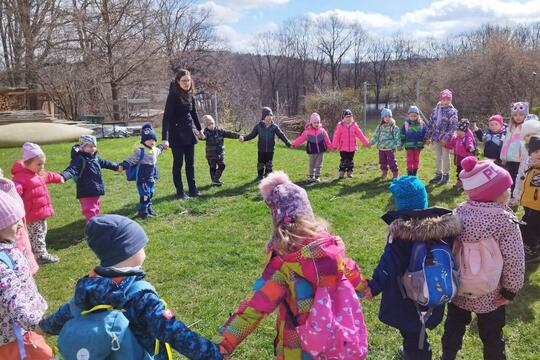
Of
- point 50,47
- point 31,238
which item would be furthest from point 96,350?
point 50,47

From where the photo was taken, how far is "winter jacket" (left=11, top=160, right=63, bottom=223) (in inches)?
227

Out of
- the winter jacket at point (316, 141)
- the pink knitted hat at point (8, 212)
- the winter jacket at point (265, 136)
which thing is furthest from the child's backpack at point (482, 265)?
the winter jacket at point (265, 136)

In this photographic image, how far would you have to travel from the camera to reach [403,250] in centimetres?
279

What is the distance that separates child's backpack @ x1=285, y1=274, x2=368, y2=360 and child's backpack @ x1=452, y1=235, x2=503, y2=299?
3.01ft

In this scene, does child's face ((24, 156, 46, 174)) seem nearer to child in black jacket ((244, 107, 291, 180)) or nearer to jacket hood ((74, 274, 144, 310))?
jacket hood ((74, 274, 144, 310))

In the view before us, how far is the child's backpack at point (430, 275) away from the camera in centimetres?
265

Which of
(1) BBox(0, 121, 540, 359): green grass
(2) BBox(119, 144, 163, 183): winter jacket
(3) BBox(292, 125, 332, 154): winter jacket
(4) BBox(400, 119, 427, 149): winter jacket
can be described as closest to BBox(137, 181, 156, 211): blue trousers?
(2) BBox(119, 144, 163, 183): winter jacket

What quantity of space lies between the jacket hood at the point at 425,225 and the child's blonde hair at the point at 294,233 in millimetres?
554

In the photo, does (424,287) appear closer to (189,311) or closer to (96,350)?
(96,350)

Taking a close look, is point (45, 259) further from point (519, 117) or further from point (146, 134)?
point (519, 117)

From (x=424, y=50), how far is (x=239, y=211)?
6697 centimetres

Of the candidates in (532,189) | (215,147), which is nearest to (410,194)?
(532,189)

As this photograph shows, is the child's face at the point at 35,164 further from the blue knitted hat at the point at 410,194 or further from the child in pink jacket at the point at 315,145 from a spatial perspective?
the child in pink jacket at the point at 315,145

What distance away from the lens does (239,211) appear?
788cm
